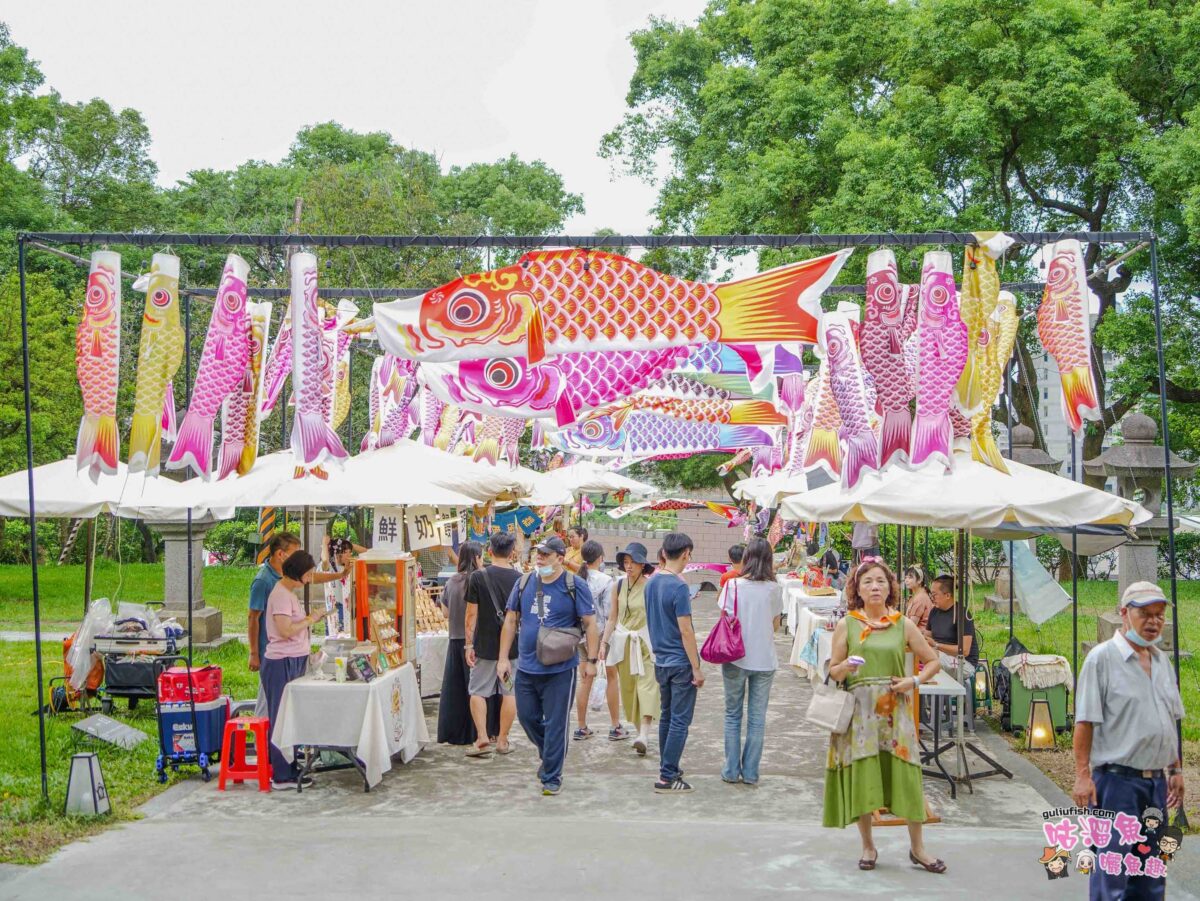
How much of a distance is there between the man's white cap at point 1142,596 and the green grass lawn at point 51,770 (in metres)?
5.33

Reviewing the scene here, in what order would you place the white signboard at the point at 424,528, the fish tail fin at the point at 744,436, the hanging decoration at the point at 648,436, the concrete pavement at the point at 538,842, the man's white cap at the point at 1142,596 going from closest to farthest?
the man's white cap at the point at 1142,596, the concrete pavement at the point at 538,842, the white signboard at the point at 424,528, the hanging decoration at the point at 648,436, the fish tail fin at the point at 744,436

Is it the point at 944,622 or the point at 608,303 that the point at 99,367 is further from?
the point at 944,622

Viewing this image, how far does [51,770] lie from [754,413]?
9.45 metres

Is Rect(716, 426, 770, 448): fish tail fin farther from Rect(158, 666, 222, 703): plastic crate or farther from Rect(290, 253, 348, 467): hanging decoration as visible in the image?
Rect(290, 253, 348, 467): hanging decoration

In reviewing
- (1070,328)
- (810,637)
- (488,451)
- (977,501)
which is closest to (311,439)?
(977,501)

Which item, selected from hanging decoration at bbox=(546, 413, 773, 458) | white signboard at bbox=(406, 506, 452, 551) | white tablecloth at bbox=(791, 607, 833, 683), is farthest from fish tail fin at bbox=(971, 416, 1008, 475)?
hanging decoration at bbox=(546, 413, 773, 458)

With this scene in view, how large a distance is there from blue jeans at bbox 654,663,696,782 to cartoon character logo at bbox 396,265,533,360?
233 centimetres

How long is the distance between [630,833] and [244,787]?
110 inches

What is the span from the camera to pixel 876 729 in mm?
5852

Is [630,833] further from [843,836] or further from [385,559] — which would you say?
[385,559]

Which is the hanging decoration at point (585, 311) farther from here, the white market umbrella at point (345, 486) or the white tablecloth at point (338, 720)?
the white tablecloth at point (338, 720)

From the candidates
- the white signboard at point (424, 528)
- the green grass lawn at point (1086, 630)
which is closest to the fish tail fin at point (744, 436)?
the green grass lawn at point (1086, 630)

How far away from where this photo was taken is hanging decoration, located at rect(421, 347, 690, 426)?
28.1 ft

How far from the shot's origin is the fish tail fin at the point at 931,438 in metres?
7.06
